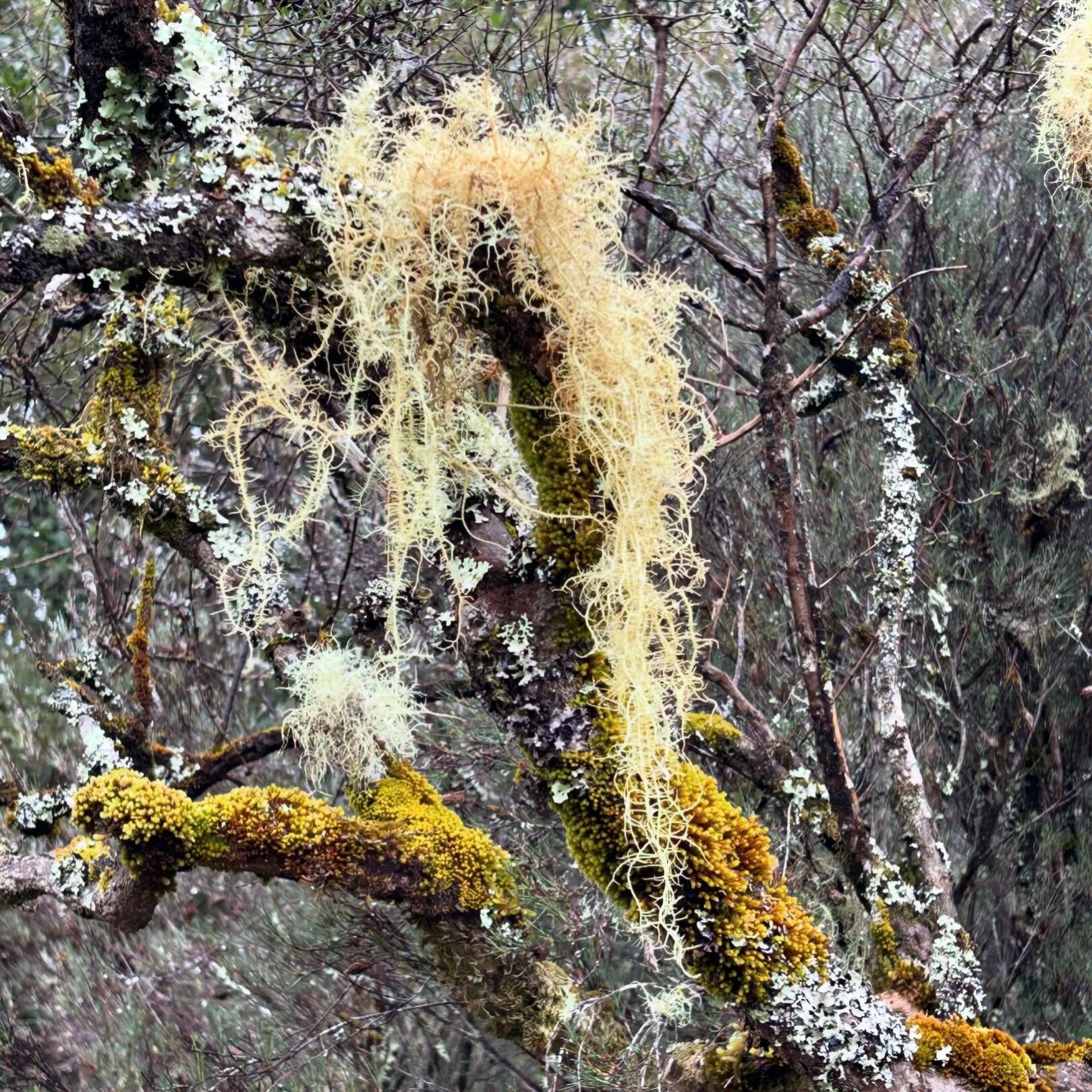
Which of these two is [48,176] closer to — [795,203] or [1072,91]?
[795,203]

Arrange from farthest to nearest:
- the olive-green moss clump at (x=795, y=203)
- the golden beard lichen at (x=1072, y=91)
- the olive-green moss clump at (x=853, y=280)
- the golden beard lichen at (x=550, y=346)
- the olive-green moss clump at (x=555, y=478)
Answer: the olive-green moss clump at (x=795, y=203) < the golden beard lichen at (x=1072, y=91) < the olive-green moss clump at (x=853, y=280) < the olive-green moss clump at (x=555, y=478) < the golden beard lichen at (x=550, y=346)

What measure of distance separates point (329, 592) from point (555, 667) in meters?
3.10

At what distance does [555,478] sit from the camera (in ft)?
6.05

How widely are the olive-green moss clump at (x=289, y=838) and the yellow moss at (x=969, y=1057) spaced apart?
0.85 m

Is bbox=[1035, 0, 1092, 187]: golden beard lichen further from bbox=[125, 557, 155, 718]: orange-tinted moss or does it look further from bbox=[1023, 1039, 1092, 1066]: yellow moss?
bbox=[125, 557, 155, 718]: orange-tinted moss

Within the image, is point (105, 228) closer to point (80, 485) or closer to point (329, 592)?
point (80, 485)

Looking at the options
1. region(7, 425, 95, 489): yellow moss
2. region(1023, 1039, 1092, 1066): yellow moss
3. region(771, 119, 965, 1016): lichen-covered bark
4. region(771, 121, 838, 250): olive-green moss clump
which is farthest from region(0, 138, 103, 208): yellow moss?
region(1023, 1039, 1092, 1066): yellow moss

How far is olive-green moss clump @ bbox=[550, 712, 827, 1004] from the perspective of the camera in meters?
1.77

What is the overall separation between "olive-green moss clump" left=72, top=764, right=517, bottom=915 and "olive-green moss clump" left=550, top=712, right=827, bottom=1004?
0.56m

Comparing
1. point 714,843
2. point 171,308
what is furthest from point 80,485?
point 714,843

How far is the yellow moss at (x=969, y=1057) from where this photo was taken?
1897mm

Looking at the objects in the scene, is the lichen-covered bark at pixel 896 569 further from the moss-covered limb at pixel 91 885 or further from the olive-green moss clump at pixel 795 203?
the moss-covered limb at pixel 91 885

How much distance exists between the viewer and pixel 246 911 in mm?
4812

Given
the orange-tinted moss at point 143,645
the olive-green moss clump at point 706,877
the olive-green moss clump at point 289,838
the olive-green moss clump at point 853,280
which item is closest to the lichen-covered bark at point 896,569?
the olive-green moss clump at point 853,280
